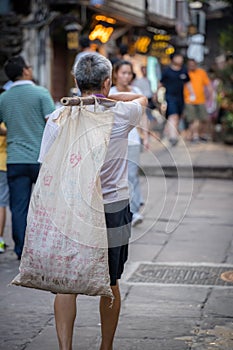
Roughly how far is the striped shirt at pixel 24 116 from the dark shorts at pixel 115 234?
2.76m

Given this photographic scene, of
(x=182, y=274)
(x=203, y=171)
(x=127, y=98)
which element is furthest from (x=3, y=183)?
(x=203, y=171)

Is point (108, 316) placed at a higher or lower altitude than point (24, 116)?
lower

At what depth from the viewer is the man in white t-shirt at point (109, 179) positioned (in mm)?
4512

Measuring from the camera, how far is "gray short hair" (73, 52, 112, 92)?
4.50 m

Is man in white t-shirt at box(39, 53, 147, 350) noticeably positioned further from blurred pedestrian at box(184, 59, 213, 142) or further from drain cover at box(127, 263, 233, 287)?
blurred pedestrian at box(184, 59, 213, 142)

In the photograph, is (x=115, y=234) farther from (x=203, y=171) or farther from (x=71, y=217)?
(x=203, y=171)

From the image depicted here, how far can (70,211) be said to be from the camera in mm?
4262

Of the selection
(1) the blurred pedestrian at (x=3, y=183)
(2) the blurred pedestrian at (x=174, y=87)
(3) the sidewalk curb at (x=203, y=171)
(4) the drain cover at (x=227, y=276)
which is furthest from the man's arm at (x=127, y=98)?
(2) the blurred pedestrian at (x=174, y=87)

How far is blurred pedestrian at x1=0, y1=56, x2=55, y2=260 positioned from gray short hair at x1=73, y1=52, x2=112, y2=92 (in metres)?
2.70

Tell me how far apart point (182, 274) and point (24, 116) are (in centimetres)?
191

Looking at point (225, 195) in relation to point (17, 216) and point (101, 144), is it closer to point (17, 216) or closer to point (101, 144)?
point (17, 216)

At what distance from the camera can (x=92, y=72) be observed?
4.50 metres

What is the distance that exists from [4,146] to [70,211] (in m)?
3.57

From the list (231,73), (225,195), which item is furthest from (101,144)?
(231,73)
